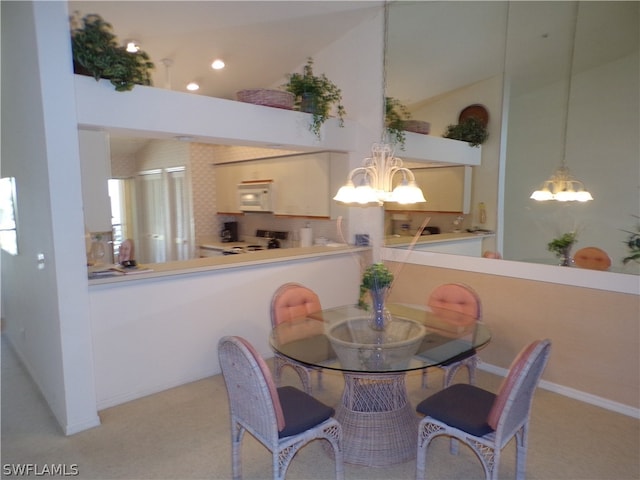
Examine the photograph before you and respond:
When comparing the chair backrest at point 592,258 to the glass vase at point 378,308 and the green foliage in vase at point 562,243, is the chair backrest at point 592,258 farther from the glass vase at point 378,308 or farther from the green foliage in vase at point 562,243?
the glass vase at point 378,308

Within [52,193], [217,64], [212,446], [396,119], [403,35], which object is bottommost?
[212,446]

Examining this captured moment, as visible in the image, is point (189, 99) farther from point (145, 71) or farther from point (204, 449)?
point (204, 449)

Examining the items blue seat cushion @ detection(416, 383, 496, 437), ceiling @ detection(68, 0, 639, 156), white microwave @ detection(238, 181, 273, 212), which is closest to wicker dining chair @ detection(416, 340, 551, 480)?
blue seat cushion @ detection(416, 383, 496, 437)

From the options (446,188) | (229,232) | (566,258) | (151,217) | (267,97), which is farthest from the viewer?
(151,217)

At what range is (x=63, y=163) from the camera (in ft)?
8.01

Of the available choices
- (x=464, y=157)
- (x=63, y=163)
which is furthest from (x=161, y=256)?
(x=464, y=157)

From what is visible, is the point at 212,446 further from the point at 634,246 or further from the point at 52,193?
the point at 634,246

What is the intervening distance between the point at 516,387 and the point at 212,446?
1.81m

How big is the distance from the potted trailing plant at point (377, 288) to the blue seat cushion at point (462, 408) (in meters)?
0.59

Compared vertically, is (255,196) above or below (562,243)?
above

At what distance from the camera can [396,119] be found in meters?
4.21

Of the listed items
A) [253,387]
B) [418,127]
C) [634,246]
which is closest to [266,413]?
[253,387]

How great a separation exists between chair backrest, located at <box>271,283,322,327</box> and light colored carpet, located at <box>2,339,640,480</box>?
27.1 inches

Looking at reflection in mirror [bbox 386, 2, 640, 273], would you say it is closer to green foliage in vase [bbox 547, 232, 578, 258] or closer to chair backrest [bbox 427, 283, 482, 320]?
green foliage in vase [bbox 547, 232, 578, 258]
